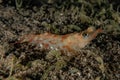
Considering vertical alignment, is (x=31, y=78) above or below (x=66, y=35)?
below

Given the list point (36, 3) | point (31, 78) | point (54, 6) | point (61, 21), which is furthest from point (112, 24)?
point (31, 78)

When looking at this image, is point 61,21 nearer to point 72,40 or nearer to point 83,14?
point 83,14

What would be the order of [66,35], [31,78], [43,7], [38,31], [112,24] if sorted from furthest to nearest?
[43,7], [112,24], [38,31], [66,35], [31,78]

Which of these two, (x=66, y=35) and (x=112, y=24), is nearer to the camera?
(x=66, y=35)

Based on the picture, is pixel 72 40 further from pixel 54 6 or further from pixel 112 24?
pixel 54 6

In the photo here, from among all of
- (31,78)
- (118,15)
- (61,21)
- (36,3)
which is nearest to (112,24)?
(118,15)

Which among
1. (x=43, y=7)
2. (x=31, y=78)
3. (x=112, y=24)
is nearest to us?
(x=31, y=78)
